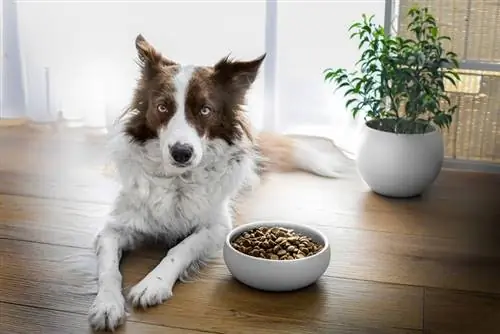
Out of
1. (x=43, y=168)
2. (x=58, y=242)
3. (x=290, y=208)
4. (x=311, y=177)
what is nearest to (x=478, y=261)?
(x=290, y=208)

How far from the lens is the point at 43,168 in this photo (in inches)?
117

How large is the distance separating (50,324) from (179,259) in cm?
39

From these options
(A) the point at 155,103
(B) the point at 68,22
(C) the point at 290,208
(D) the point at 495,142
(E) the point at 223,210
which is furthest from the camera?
(B) the point at 68,22

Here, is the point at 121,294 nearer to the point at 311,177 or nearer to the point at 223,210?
the point at 223,210

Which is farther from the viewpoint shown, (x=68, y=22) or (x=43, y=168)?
(x=68, y=22)

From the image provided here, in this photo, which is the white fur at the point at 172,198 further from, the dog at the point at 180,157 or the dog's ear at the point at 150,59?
the dog's ear at the point at 150,59

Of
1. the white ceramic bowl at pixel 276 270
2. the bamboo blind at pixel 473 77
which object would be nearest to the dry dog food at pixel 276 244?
the white ceramic bowl at pixel 276 270

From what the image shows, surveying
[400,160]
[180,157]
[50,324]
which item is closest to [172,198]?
[180,157]

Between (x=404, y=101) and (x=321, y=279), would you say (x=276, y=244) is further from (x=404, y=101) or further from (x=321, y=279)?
(x=404, y=101)

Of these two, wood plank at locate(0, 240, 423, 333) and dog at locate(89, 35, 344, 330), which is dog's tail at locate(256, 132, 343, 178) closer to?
dog at locate(89, 35, 344, 330)

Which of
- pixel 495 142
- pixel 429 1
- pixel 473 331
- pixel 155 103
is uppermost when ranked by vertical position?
pixel 429 1

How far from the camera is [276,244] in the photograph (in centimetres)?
211

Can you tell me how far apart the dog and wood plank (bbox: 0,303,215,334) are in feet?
0.77

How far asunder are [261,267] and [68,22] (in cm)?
176
